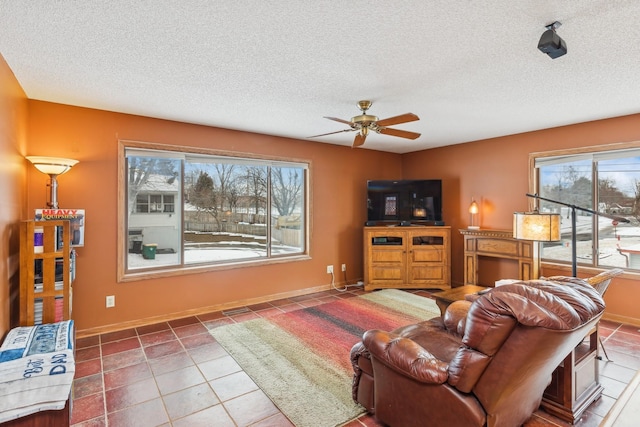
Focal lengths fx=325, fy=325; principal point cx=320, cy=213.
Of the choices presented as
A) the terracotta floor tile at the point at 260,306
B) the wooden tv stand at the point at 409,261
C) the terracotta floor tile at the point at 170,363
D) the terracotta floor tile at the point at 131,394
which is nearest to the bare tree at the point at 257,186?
the terracotta floor tile at the point at 260,306

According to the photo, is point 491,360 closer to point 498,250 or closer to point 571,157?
point 498,250

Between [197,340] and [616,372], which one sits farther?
[197,340]

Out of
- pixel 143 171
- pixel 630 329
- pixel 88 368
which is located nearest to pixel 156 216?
pixel 143 171

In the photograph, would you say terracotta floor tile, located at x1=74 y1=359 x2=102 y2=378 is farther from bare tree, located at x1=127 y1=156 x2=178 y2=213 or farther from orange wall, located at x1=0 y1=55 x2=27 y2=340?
bare tree, located at x1=127 y1=156 x2=178 y2=213

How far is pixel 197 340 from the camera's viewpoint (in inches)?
133

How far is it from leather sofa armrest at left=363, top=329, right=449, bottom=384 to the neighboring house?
3091 millimetres

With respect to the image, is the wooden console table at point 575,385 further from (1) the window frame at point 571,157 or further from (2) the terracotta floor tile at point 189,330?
(2) the terracotta floor tile at point 189,330

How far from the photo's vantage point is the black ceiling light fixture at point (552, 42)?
185 centimetres

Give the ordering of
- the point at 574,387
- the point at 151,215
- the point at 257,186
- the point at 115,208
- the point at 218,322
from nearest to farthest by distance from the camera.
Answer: the point at 574,387 < the point at 115,208 < the point at 218,322 < the point at 151,215 < the point at 257,186

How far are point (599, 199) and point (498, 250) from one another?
4.32 ft

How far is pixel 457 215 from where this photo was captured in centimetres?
564

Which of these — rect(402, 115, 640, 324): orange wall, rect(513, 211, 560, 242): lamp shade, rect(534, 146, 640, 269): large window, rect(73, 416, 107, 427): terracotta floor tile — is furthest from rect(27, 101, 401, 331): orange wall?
rect(534, 146, 640, 269): large window

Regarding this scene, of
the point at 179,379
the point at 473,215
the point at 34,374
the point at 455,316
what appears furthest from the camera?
the point at 473,215

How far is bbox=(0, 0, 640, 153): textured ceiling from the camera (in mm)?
1815
